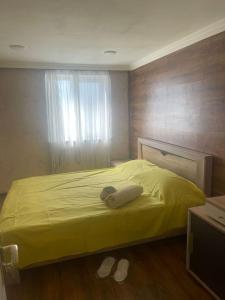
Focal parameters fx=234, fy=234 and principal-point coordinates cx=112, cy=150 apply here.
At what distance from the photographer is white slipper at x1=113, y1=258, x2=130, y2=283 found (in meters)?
2.00

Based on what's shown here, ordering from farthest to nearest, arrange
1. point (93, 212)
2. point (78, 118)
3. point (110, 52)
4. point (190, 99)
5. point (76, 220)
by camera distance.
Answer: point (78, 118), point (110, 52), point (190, 99), point (93, 212), point (76, 220)

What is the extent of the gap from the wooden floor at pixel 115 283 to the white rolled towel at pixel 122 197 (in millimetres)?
516

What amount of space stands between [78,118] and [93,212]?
2.34 metres

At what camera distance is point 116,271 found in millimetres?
2084

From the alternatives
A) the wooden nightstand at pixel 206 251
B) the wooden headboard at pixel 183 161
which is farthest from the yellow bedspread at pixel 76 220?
the wooden nightstand at pixel 206 251

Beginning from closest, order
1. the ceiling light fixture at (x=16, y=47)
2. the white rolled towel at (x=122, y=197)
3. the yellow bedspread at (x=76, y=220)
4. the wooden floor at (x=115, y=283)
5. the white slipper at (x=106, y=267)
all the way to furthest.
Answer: the wooden floor at (x=115, y=283)
the yellow bedspread at (x=76, y=220)
the white slipper at (x=106, y=267)
the white rolled towel at (x=122, y=197)
the ceiling light fixture at (x=16, y=47)

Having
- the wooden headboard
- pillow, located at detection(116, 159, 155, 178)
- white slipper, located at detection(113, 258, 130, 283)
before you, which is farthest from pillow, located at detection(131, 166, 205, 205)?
white slipper, located at detection(113, 258, 130, 283)

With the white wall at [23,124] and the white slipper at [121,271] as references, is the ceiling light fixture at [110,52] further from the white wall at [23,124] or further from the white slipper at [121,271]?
the white slipper at [121,271]

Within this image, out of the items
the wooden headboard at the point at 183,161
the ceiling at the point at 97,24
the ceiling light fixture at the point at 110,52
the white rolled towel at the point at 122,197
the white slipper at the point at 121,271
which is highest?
the ceiling light fixture at the point at 110,52

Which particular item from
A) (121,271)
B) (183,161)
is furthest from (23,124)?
(121,271)

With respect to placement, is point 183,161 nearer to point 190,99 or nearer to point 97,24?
point 190,99

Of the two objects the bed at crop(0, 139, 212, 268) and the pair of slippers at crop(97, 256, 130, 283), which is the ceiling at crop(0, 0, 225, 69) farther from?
the pair of slippers at crop(97, 256, 130, 283)

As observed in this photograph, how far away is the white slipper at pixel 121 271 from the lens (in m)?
2.00

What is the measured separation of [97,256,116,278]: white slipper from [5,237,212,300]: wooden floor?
0.17 feet
